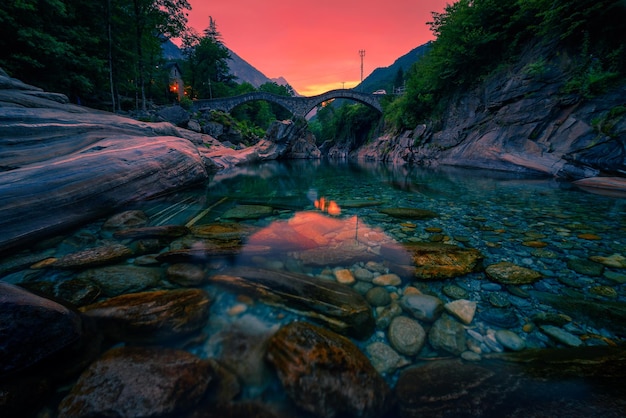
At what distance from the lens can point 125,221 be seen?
4.22 meters

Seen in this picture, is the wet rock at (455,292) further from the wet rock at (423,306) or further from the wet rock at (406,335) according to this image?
the wet rock at (406,335)

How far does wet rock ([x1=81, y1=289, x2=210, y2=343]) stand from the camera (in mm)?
1794

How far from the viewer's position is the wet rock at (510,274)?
2.52m

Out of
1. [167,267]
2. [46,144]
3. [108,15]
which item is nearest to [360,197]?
[167,267]

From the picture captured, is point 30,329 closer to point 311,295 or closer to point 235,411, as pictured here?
Answer: point 235,411

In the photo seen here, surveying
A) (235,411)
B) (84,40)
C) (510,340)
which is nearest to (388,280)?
(510,340)

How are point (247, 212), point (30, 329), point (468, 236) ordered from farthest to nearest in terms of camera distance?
point (247, 212) < point (468, 236) < point (30, 329)

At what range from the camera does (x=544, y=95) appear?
11.4 metres

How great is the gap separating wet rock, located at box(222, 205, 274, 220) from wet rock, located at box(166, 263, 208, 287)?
7.46 ft

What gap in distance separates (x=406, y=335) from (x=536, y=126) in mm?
14552

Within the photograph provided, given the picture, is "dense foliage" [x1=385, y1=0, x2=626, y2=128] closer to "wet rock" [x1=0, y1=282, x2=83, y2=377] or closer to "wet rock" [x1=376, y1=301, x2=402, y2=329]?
"wet rock" [x1=376, y1=301, x2=402, y2=329]

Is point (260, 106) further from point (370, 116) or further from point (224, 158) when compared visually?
point (224, 158)

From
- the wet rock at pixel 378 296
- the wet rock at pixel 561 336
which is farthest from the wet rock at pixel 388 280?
the wet rock at pixel 561 336

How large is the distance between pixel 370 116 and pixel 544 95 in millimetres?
29697
